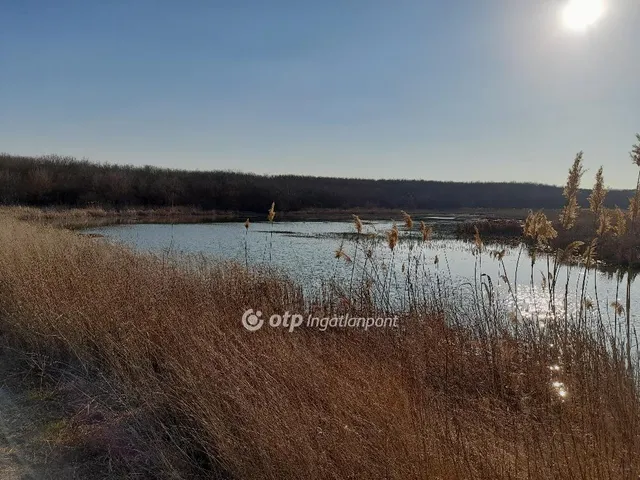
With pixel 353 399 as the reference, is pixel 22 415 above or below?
below

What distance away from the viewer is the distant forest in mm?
46000

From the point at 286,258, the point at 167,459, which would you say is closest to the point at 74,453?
the point at 167,459

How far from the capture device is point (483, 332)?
5250mm

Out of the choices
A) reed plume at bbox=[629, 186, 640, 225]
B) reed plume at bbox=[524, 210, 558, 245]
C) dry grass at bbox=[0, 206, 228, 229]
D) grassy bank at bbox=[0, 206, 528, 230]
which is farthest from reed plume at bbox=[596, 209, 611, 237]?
dry grass at bbox=[0, 206, 228, 229]

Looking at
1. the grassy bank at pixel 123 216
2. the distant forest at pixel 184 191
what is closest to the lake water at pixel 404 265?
the grassy bank at pixel 123 216

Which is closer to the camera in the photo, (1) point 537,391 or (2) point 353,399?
(2) point 353,399

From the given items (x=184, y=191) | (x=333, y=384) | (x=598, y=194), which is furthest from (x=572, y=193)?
(x=184, y=191)

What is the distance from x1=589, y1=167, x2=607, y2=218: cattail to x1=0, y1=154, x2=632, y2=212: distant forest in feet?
106

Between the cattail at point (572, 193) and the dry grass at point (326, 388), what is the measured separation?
3.60 ft

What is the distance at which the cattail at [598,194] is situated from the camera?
4.06 m

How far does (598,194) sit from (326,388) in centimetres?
300

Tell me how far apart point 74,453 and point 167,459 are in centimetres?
70

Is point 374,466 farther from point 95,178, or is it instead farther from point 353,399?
point 95,178

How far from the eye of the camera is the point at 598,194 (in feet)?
13.5
